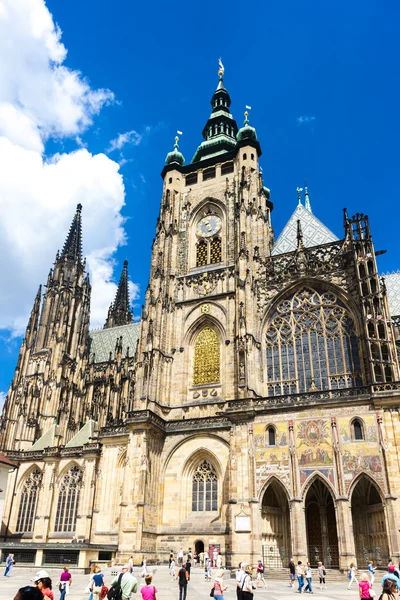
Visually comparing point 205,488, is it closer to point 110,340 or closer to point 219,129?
point 110,340

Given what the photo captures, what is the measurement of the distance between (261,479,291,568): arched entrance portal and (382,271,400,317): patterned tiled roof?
1393cm

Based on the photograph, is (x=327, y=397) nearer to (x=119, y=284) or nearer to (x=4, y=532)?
(x=4, y=532)

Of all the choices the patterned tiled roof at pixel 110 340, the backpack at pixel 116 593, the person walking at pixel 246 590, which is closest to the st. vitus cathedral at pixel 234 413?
the patterned tiled roof at pixel 110 340

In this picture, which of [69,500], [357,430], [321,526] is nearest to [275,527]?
[321,526]

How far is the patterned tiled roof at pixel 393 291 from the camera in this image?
3145 centimetres

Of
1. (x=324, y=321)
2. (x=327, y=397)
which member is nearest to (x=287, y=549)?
(x=327, y=397)

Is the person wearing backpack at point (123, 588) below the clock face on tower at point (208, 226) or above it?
below

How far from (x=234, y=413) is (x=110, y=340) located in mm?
33654

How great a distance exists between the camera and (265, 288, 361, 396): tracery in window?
92.7ft

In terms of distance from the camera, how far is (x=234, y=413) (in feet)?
84.5

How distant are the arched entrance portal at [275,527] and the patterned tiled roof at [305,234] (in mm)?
16990

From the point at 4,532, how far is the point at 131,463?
1706 centimetres

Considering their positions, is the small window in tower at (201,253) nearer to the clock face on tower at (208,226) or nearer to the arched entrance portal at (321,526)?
the clock face on tower at (208,226)

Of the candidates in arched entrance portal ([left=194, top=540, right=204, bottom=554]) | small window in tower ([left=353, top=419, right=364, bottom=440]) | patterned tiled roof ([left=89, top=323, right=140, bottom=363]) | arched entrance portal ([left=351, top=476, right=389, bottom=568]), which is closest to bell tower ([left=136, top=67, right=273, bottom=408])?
small window in tower ([left=353, top=419, right=364, bottom=440])
